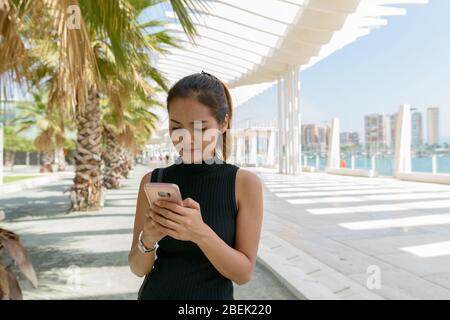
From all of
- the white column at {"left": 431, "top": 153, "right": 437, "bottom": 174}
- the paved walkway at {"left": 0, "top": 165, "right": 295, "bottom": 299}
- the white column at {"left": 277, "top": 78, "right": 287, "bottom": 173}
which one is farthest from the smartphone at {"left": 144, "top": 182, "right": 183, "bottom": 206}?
the white column at {"left": 277, "top": 78, "right": 287, "bottom": 173}

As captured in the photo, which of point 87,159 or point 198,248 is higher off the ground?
point 87,159

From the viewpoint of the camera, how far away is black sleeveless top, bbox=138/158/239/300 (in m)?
1.20

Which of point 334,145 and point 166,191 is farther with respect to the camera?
point 334,145

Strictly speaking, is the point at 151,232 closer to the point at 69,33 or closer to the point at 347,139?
the point at 69,33

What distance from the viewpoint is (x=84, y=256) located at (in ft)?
16.8

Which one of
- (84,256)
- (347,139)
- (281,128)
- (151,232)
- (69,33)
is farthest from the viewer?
(347,139)

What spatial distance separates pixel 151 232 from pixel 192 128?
32 cm

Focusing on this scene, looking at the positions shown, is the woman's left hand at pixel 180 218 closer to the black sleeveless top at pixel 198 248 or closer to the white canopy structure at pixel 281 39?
the black sleeveless top at pixel 198 248

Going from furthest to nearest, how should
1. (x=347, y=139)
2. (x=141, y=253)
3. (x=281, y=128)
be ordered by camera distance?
1. (x=347, y=139)
2. (x=281, y=128)
3. (x=141, y=253)

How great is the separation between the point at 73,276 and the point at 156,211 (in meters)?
3.69

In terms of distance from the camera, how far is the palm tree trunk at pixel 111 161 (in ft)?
52.5

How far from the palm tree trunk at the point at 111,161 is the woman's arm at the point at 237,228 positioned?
15.4 meters

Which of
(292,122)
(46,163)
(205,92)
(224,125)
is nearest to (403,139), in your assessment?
(292,122)
